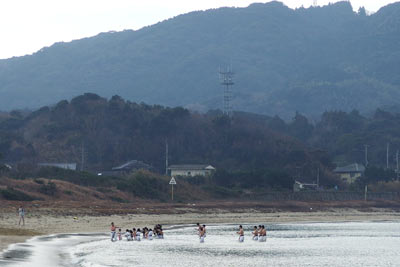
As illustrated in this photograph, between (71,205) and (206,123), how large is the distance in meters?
87.7

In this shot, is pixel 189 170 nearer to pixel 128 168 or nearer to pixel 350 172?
pixel 128 168

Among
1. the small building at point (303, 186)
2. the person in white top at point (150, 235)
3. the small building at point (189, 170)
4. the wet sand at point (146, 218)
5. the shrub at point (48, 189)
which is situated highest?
the small building at point (189, 170)

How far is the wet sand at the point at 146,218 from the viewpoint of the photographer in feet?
177

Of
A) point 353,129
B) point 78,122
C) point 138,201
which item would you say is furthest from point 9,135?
point 353,129

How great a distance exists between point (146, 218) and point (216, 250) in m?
24.1

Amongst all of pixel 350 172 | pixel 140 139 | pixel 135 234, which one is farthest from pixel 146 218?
pixel 350 172

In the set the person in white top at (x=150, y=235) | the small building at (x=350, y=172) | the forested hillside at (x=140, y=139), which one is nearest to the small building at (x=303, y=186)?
the forested hillside at (x=140, y=139)

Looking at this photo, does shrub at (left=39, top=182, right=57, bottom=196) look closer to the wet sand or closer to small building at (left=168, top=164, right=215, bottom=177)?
the wet sand

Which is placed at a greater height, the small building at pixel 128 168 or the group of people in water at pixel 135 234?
the small building at pixel 128 168

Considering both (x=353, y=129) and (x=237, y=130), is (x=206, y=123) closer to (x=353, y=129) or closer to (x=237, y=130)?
(x=237, y=130)

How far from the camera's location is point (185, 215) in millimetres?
79250

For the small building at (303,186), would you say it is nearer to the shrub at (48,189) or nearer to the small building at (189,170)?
the small building at (189,170)

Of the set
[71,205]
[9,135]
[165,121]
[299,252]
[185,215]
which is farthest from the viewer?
[165,121]

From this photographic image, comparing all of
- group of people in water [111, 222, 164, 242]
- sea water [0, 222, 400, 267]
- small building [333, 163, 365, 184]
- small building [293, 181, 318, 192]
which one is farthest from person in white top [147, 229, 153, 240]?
small building [333, 163, 365, 184]
